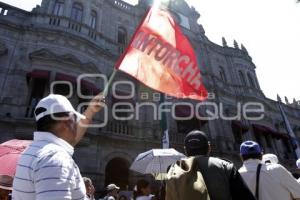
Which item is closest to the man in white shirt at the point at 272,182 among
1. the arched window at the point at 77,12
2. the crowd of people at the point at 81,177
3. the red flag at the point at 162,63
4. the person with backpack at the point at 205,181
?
the crowd of people at the point at 81,177

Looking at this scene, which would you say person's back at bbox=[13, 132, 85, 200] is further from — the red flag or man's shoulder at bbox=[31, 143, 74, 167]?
the red flag

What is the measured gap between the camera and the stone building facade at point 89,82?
11.0 m

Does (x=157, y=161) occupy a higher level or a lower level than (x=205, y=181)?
higher

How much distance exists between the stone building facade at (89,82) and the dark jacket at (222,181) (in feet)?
30.8

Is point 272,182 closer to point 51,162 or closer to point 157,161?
point 51,162

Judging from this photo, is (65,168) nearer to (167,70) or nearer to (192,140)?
(192,140)

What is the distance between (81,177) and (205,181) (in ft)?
3.45

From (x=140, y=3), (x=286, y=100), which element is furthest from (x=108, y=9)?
(x=286, y=100)

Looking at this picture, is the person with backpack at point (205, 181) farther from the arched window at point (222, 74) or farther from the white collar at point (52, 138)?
the arched window at point (222, 74)

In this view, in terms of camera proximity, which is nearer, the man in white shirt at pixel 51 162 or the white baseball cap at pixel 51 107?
the man in white shirt at pixel 51 162

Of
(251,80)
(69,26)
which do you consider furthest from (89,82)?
(251,80)

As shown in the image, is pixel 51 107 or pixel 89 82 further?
pixel 89 82

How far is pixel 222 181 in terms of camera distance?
2143mm

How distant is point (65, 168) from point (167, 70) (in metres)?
3.70
